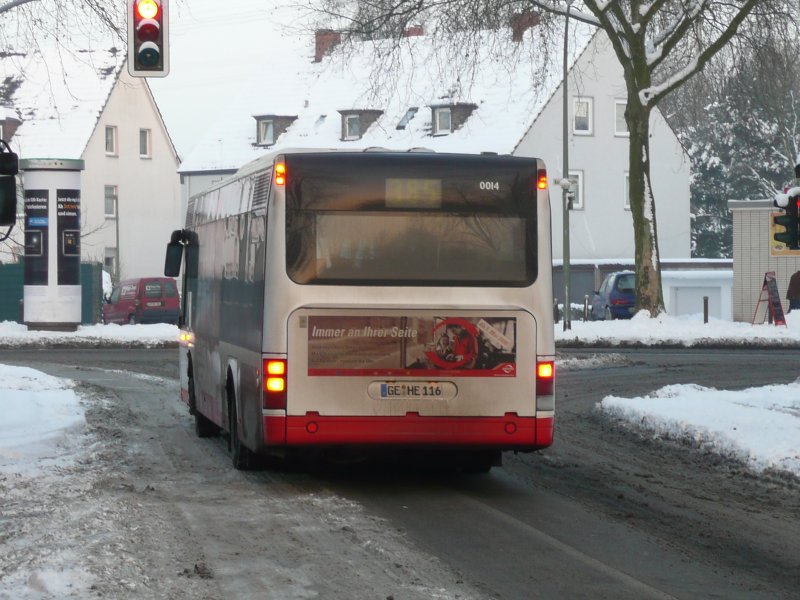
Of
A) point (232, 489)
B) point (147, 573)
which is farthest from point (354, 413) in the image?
point (147, 573)

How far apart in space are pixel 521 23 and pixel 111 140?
41951mm

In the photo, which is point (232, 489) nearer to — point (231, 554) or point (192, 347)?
point (231, 554)

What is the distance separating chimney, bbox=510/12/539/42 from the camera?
1370 inches

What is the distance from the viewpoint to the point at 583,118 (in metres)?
69.0

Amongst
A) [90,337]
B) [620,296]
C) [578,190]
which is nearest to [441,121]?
[578,190]

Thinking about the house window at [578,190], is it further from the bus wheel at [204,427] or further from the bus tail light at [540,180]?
the bus tail light at [540,180]

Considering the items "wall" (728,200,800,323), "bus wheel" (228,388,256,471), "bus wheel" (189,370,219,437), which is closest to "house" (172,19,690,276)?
"wall" (728,200,800,323)

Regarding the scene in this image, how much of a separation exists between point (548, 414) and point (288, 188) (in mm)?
2655

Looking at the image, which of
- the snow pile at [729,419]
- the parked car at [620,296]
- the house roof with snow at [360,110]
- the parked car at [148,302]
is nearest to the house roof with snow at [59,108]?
the house roof with snow at [360,110]

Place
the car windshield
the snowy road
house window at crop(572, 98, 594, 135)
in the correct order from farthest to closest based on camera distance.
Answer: house window at crop(572, 98, 594, 135) → the car windshield → the snowy road

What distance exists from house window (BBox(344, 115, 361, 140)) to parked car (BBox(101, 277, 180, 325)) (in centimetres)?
1958

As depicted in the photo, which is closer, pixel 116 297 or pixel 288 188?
pixel 288 188

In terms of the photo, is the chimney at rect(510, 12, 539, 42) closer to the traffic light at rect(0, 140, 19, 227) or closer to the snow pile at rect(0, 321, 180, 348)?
the snow pile at rect(0, 321, 180, 348)

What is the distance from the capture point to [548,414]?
12047 millimetres
